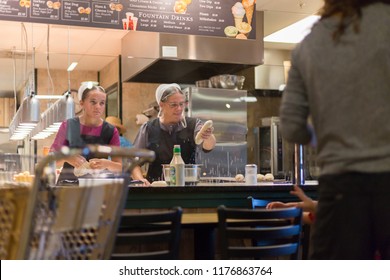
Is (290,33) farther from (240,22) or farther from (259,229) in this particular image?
(259,229)

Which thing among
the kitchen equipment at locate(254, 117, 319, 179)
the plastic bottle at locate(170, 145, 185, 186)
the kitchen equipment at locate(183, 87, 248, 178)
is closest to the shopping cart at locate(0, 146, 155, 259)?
the plastic bottle at locate(170, 145, 185, 186)

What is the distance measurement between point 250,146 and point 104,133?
9.32 feet

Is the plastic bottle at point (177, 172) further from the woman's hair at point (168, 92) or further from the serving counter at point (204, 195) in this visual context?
the woman's hair at point (168, 92)

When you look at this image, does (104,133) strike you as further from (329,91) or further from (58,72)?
(58,72)

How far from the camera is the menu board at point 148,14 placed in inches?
169

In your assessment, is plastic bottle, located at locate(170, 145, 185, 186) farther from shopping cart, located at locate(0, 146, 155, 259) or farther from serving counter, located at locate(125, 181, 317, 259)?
shopping cart, located at locate(0, 146, 155, 259)

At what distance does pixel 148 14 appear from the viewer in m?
4.58

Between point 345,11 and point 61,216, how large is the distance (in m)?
0.98

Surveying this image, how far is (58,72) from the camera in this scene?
7977 mm

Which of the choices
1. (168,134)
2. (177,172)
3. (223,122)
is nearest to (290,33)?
(223,122)

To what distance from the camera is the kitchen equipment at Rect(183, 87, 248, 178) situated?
19.6 feet

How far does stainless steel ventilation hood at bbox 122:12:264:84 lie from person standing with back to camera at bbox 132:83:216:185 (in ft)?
4.02

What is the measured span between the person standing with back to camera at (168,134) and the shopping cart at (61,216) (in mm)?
2834
